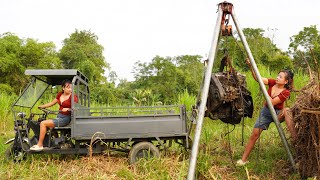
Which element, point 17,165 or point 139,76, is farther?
point 139,76

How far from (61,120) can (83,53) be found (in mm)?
24346

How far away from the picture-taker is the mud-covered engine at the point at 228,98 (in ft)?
17.1

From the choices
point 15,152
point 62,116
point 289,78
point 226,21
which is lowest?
point 15,152

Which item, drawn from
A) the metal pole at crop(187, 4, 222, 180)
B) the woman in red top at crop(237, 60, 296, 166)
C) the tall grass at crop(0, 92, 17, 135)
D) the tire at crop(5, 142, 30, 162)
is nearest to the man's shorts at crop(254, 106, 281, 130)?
the woman in red top at crop(237, 60, 296, 166)

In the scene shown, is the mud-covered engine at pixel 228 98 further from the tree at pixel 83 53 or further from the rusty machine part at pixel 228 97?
the tree at pixel 83 53

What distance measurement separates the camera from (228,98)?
521cm

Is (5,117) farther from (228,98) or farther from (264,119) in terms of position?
(264,119)

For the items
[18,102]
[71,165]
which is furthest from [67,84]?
[71,165]

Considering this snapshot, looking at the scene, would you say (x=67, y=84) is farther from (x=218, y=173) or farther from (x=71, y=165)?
(x=218, y=173)

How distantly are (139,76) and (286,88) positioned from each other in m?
27.3

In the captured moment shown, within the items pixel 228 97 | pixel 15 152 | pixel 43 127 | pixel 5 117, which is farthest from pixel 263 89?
pixel 5 117

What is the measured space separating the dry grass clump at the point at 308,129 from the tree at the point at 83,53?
77.3 feet

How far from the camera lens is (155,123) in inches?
241

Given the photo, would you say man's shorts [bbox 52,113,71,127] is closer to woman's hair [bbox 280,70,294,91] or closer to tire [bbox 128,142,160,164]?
tire [bbox 128,142,160,164]
